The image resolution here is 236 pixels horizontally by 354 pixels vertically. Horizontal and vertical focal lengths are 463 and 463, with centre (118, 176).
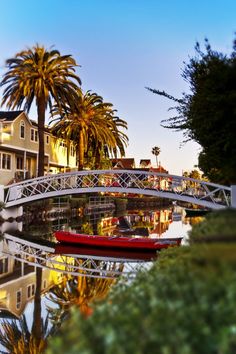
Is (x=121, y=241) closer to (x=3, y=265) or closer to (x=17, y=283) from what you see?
(x=3, y=265)

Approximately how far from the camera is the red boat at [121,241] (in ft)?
76.6

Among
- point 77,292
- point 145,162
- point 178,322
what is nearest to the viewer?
point 178,322

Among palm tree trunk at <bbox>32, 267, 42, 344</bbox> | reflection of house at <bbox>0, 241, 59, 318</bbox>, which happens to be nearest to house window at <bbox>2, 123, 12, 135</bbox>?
reflection of house at <bbox>0, 241, 59, 318</bbox>

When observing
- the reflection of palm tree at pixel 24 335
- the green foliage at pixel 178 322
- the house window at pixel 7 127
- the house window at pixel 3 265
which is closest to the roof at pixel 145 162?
the house window at pixel 7 127

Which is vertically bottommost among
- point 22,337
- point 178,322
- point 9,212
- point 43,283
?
point 22,337

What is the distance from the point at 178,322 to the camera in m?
3.47

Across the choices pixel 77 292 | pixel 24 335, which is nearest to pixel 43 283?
pixel 77 292

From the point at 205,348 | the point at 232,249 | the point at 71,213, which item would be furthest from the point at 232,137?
the point at 71,213

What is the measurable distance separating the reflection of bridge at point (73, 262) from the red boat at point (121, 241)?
1.21 metres

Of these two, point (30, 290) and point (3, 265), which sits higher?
point (3, 265)

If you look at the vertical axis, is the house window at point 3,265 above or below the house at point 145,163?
below

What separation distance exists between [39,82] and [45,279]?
84.5 ft

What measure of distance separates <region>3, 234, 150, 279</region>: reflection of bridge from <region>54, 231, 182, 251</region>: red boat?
1.21m

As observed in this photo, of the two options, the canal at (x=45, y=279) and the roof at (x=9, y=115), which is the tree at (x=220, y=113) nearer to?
the canal at (x=45, y=279)
